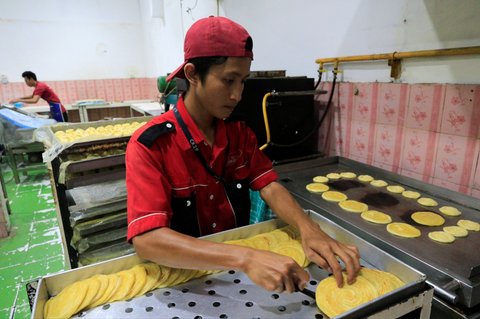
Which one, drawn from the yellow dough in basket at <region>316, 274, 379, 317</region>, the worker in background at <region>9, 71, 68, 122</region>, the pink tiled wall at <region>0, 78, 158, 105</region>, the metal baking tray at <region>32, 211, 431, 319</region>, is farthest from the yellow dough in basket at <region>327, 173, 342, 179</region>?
the pink tiled wall at <region>0, 78, 158, 105</region>

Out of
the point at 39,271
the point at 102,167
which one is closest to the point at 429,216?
the point at 102,167

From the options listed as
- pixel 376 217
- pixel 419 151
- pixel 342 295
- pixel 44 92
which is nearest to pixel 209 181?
pixel 342 295

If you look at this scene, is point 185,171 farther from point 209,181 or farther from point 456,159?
point 456,159

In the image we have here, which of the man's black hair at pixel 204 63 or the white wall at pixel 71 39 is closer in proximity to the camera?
the man's black hair at pixel 204 63

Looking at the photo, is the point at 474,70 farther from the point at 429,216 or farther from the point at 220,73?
the point at 220,73

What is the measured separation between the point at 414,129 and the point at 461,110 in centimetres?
27

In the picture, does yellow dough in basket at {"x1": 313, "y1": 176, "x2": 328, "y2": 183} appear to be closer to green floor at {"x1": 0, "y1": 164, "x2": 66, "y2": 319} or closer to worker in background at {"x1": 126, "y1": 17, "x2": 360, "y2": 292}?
worker in background at {"x1": 126, "y1": 17, "x2": 360, "y2": 292}

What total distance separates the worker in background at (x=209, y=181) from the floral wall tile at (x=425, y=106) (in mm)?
973

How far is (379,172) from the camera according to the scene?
6.27 ft

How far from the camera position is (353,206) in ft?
4.84

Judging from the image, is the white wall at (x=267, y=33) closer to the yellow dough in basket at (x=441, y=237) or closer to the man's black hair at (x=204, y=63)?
the yellow dough in basket at (x=441, y=237)

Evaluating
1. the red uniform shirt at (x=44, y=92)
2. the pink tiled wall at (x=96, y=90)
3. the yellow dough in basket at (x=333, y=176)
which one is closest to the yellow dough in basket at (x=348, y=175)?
the yellow dough in basket at (x=333, y=176)

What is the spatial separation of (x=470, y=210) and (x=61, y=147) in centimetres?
244

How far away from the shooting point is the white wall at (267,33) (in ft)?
5.25
